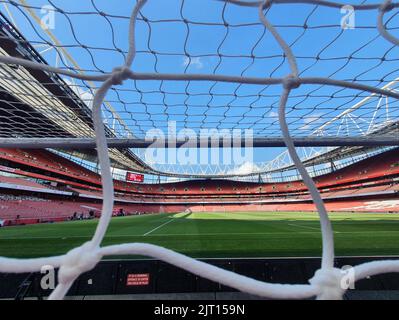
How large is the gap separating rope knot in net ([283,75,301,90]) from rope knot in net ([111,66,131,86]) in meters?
0.64

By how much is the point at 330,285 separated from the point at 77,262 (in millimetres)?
773

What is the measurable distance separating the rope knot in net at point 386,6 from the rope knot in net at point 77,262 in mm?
1661

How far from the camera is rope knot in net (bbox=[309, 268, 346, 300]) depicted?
0.75 metres

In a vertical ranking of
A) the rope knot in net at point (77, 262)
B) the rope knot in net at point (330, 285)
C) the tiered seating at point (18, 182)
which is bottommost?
the rope knot in net at point (330, 285)

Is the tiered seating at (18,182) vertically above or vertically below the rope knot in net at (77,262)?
above

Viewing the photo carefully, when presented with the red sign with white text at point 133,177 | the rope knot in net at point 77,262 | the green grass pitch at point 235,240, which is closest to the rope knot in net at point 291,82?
the rope knot in net at point 77,262

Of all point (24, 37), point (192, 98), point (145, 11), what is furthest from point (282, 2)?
point (24, 37)

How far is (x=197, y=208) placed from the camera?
1610 inches

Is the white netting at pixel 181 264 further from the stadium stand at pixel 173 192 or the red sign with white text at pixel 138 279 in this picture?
the stadium stand at pixel 173 192

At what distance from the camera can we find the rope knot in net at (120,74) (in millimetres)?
984

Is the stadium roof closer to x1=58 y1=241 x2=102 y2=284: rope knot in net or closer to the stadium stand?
x1=58 y1=241 x2=102 y2=284: rope knot in net

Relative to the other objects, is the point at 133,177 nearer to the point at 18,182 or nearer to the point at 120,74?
the point at 18,182
